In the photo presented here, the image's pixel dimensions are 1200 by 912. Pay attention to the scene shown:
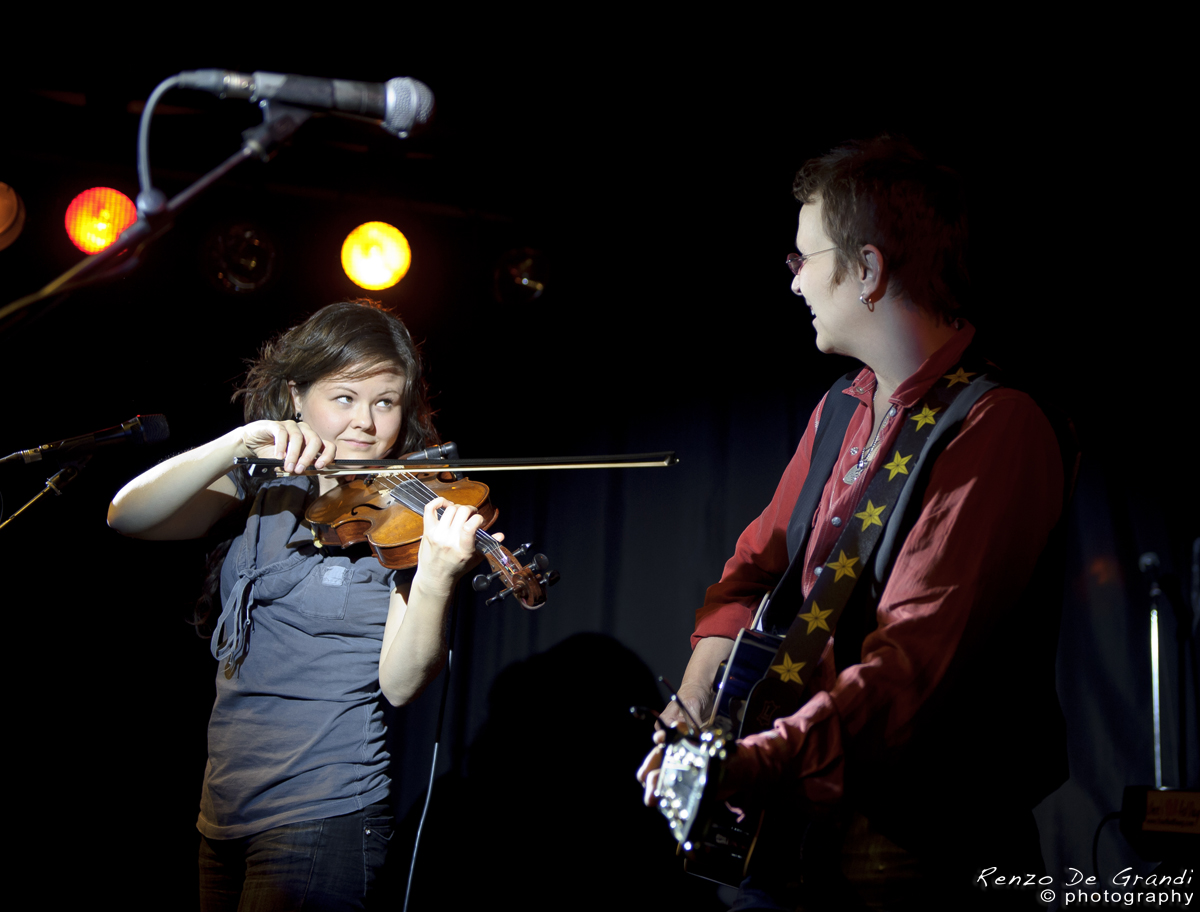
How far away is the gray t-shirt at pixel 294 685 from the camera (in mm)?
1626

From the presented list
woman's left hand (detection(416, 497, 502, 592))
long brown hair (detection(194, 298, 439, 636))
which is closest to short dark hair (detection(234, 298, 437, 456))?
long brown hair (detection(194, 298, 439, 636))

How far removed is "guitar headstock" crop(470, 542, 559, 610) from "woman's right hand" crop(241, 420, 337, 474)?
0.46 meters

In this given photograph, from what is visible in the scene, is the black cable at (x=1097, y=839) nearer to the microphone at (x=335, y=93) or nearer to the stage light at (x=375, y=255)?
the microphone at (x=335, y=93)

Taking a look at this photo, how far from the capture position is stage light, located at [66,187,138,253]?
289cm

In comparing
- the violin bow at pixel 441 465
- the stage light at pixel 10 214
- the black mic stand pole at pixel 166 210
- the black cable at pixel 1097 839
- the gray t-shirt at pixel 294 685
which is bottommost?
the black cable at pixel 1097 839

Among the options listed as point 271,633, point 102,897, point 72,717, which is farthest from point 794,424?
point 102,897

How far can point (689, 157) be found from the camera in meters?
3.12

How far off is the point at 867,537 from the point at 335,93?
1102mm

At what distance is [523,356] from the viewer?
11.2ft

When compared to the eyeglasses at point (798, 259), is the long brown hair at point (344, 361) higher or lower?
lower

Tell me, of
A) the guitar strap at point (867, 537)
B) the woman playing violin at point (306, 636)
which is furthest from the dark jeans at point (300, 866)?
the guitar strap at point (867, 537)

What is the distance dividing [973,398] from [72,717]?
3.20 m

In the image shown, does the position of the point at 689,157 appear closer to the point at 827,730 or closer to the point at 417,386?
the point at 417,386

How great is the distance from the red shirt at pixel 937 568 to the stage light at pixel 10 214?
2.98 meters
